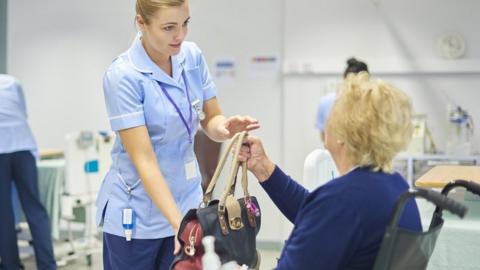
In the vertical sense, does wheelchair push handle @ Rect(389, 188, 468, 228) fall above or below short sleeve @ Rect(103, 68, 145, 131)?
below

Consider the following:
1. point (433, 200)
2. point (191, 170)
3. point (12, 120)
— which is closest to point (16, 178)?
point (12, 120)

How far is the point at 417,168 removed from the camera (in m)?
Answer: 4.92

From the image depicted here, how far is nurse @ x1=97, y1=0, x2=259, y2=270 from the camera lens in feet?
5.40

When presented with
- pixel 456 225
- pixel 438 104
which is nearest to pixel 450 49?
pixel 438 104

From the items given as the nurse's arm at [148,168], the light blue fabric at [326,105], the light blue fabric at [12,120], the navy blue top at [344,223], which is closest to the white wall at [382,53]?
the light blue fabric at [326,105]

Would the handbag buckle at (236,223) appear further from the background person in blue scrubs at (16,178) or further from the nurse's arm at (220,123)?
the background person in blue scrubs at (16,178)

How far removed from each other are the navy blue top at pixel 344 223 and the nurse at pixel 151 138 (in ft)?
1.58

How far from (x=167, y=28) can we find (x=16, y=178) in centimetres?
265

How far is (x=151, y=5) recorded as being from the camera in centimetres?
162

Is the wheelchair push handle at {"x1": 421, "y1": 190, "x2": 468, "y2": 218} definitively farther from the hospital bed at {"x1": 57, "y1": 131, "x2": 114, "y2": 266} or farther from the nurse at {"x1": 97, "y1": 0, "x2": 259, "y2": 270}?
the hospital bed at {"x1": 57, "y1": 131, "x2": 114, "y2": 266}

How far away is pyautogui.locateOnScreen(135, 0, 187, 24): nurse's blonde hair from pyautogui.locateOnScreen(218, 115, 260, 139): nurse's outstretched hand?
0.36 metres

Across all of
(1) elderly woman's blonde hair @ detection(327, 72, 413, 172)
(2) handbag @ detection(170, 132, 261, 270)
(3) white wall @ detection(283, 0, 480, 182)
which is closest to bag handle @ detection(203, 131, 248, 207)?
(2) handbag @ detection(170, 132, 261, 270)

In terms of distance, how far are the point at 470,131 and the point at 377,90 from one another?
12.7 feet

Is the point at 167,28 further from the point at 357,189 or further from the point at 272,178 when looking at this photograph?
the point at 357,189
